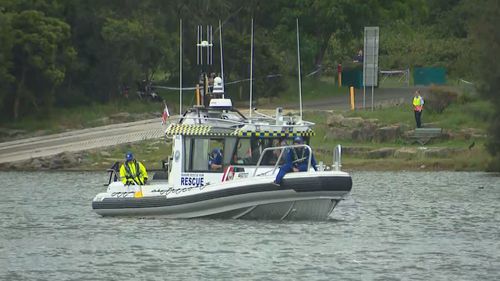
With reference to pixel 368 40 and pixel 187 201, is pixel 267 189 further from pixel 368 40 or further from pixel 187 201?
pixel 368 40

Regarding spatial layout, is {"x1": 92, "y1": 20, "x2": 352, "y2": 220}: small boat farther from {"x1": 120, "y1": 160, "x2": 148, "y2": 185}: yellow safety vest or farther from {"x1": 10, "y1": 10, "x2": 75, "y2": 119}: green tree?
{"x1": 10, "y1": 10, "x2": 75, "y2": 119}: green tree

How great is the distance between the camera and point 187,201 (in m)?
36.7

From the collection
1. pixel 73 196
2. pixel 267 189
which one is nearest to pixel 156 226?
pixel 267 189

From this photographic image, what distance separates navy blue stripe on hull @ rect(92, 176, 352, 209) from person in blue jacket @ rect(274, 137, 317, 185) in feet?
0.66

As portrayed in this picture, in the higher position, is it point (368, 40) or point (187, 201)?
point (368, 40)

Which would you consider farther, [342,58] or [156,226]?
[342,58]

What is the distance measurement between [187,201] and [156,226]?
0.99 metres

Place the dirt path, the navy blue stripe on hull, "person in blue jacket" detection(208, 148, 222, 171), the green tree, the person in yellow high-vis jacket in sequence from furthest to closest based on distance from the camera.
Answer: the green tree, the dirt path, the person in yellow high-vis jacket, "person in blue jacket" detection(208, 148, 222, 171), the navy blue stripe on hull

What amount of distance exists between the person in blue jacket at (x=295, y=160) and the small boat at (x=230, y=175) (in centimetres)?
13

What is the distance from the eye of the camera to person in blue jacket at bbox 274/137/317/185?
34.9 m

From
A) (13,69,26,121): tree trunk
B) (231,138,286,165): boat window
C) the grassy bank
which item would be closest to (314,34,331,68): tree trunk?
the grassy bank

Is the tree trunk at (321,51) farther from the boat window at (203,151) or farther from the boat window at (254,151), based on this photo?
the boat window at (254,151)

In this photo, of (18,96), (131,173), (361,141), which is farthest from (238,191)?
(18,96)

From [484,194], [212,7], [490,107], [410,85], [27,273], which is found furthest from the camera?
[410,85]
